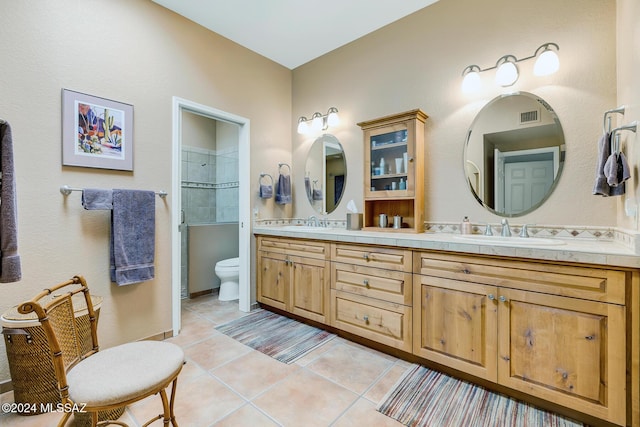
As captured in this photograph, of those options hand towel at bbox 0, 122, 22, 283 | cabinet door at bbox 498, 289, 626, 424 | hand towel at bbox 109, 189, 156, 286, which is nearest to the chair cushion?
hand towel at bbox 0, 122, 22, 283

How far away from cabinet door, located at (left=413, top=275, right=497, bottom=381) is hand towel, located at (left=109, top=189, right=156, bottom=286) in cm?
209

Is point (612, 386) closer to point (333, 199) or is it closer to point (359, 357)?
point (359, 357)

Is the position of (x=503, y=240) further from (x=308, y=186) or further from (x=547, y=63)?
(x=308, y=186)

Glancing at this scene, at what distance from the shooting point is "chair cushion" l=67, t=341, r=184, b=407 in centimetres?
104

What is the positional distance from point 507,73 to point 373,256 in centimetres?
165

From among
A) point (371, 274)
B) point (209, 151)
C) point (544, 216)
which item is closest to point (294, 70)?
point (209, 151)

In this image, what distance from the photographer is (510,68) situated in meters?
2.06

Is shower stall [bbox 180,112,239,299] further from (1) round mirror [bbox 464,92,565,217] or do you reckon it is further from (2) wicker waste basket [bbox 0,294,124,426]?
(1) round mirror [bbox 464,92,565,217]

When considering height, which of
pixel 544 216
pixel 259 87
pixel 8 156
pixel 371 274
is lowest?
pixel 371 274

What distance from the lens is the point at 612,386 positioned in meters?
1.36

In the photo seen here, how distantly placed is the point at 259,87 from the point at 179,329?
104 inches

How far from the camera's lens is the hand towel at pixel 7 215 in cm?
106

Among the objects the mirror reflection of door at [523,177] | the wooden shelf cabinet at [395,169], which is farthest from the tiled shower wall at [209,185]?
the mirror reflection of door at [523,177]

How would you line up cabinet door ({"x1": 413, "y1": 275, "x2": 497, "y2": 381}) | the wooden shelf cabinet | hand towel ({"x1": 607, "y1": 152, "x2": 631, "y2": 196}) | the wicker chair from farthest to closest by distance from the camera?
the wooden shelf cabinet
cabinet door ({"x1": 413, "y1": 275, "x2": 497, "y2": 381})
hand towel ({"x1": 607, "y1": 152, "x2": 631, "y2": 196})
the wicker chair
